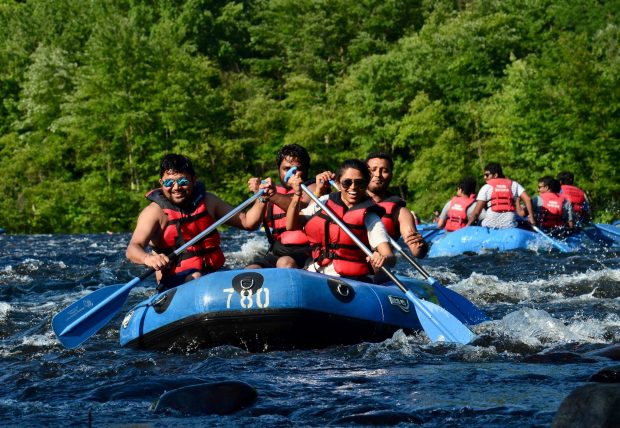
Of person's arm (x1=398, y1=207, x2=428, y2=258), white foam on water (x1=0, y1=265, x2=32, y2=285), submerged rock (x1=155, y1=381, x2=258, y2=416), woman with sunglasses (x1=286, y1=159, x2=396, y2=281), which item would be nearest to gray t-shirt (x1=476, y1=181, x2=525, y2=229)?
white foam on water (x1=0, y1=265, x2=32, y2=285)

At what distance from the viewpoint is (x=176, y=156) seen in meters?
Result: 6.91

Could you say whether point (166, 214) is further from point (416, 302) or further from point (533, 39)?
point (533, 39)

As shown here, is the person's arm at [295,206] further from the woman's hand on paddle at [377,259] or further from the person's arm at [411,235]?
the woman's hand on paddle at [377,259]

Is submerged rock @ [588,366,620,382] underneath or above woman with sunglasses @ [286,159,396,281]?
underneath

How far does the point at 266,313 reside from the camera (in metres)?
6.29

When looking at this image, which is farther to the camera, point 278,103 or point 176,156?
point 278,103

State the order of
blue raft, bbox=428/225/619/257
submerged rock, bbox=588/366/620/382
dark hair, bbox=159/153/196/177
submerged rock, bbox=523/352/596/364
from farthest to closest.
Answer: blue raft, bbox=428/225/619/257, dark hair, bbox=159/153/196/177, submerged rock, bbox=523/352/596/364, submerged rock, bbox=588/366/620/382

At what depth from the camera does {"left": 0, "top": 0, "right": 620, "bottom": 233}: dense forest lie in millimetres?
29047

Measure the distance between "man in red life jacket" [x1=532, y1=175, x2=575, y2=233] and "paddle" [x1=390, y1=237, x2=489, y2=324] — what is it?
8.11m

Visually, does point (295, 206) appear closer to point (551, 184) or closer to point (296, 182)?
point (296, 182)

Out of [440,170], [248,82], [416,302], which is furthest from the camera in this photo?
[248,82]

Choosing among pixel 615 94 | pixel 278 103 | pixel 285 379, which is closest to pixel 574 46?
pixel 615 94

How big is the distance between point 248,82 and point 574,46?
17.4 metres

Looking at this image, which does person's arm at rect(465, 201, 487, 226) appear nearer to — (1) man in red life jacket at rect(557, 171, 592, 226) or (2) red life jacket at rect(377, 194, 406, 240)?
(1) man in red life jacket at rect(557, 171, 592, 226)
